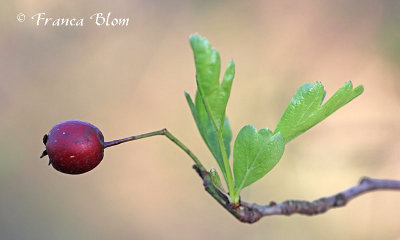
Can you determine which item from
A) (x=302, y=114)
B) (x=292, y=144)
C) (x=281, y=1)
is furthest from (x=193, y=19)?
(x=302, y=114)

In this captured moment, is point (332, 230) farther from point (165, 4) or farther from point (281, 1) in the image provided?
point (165, 4)

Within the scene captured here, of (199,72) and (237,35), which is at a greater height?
(237,35)

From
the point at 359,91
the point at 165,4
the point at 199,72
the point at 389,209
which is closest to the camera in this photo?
the point at 199,72

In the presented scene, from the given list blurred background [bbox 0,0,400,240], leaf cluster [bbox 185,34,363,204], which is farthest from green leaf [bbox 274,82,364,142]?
blurred background [bbox 0,0,400,240]

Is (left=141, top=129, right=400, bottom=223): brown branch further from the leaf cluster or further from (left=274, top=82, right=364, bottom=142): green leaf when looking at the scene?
(left=274, top=82, right=364, bottom=142): green leaf

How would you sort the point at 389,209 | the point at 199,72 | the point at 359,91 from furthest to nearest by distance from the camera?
the point at 389,209
the point at 359,91
the point at 199,72

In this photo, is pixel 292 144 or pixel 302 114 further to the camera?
pixel 292 144

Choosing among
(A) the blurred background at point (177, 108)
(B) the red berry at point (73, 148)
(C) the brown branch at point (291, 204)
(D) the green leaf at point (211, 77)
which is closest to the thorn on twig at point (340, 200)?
(C) the brown branch at point (291, 204)
